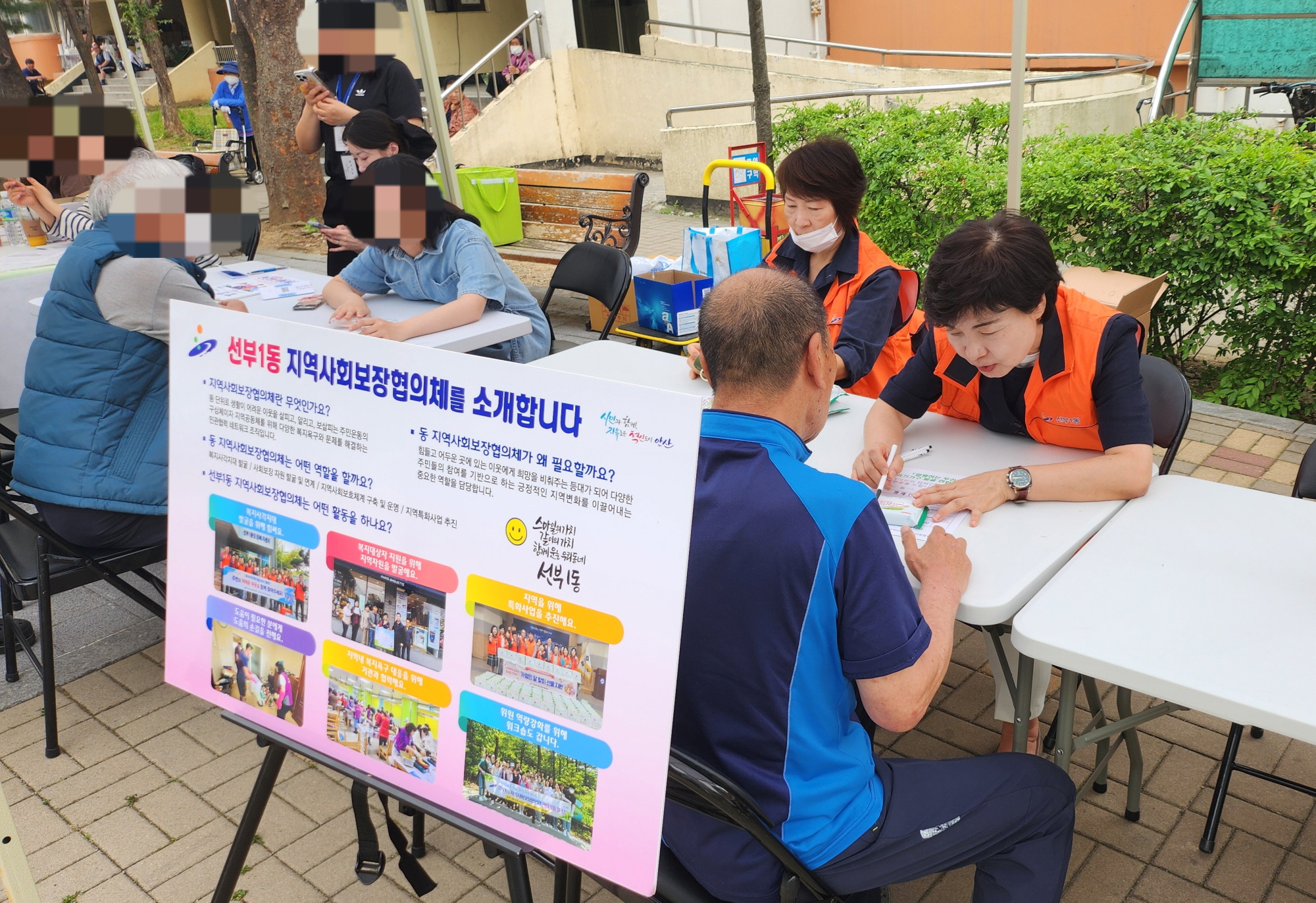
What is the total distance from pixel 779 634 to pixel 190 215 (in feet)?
5.89

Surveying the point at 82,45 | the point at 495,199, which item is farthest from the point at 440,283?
the point at 82,45

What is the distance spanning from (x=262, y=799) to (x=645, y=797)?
906mm

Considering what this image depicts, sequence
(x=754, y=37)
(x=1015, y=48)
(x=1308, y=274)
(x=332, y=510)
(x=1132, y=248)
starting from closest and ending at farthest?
(x=332, y=510), (x=1015, y=48), (x=1308, y=274), (x=1132, y=248), (x=754, y=37)

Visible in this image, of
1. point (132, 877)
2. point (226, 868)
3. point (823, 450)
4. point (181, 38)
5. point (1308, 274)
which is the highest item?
point (181, 38)

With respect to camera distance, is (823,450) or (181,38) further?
(181,38)

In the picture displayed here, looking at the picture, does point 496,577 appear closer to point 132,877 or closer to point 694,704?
point 694,704

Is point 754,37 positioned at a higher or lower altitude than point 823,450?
higher

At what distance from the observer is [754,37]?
649 centimetres

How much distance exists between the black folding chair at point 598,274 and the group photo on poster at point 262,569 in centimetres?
240

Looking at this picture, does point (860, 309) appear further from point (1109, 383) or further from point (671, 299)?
point (671, 299)

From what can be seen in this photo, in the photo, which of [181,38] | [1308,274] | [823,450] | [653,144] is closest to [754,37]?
[1308,274]

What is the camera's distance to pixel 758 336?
1487 millimetres

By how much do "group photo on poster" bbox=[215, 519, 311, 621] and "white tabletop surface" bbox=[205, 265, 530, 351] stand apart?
57.9 inches

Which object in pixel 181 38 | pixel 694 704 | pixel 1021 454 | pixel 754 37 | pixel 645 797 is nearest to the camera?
pixel 645 797
